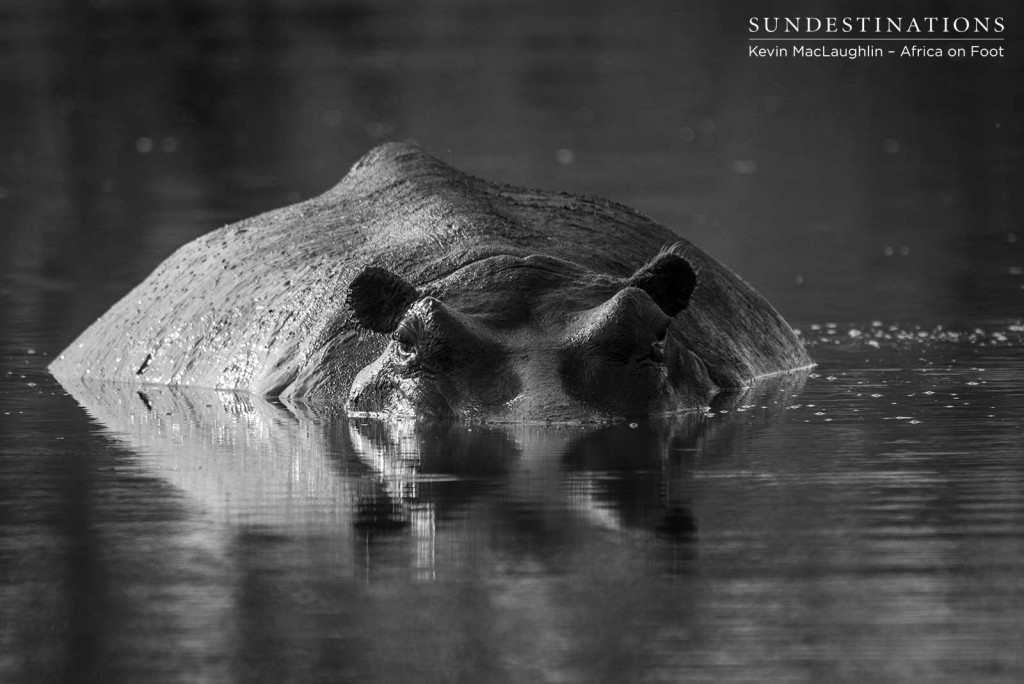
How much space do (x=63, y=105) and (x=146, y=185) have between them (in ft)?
46.8

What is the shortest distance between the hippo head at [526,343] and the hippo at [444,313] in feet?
0.04

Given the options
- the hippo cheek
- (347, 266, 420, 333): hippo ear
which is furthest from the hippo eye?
(347, 266, 420, 333): hippo ear

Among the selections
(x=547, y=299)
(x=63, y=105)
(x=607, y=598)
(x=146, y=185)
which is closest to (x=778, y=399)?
(x=547, y=299)

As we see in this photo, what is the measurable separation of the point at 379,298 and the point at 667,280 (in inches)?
69.4

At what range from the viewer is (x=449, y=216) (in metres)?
16.1

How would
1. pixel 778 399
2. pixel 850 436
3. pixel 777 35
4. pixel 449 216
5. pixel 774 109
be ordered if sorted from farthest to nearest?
1. pixel 777 35
2. pixel 774 109
3. pixel 449 216
4. pixel 778 399
5. pixel 850 436

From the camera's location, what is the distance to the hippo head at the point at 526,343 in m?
13.3

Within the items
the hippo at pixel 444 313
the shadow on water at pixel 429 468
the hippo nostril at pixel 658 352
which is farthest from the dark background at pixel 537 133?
the hippo nostril at pixel 658 352

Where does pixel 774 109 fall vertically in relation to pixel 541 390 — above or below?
above

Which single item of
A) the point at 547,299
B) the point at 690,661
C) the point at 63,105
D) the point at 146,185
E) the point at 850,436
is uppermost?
the point at 63,105

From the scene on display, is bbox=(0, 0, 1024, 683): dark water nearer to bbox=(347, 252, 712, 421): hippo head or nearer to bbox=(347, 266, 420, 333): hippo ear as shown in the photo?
bbox=(347, 252, 712, 421): hippo head

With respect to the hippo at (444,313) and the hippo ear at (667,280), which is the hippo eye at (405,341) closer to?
the hippo at (444,313)

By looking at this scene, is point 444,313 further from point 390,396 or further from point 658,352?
point 658,352

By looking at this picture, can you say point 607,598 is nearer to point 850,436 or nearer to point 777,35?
point 850,436
